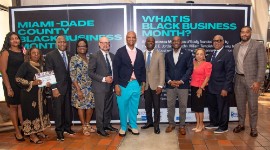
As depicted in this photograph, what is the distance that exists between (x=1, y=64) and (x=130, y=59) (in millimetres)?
2116

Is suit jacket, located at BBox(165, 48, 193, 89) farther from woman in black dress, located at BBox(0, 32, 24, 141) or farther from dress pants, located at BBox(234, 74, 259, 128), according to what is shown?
woman in black dress, located at BBox(0, 32, 24, 141)

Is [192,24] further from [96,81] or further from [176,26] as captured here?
[96,81]

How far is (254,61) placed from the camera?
4.10 m

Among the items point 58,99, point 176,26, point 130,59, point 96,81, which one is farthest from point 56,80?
point 176,26

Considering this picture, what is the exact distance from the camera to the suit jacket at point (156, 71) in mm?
4281

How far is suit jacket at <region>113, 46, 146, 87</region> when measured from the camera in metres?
4.11

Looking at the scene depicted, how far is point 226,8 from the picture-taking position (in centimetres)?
508

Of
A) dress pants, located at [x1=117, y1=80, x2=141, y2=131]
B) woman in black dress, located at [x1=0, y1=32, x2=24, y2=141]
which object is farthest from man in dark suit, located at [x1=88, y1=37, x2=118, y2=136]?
woman in black dress, located at [x1=0, y1=32, x2=24, y2=141]

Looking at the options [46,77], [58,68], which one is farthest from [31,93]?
[58,68]

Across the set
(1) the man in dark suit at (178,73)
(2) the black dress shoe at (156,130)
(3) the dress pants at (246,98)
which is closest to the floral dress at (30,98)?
(2) the black dress shoe at (156,130)

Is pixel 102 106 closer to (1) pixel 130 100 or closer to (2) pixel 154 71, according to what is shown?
(1) pixel 130 100

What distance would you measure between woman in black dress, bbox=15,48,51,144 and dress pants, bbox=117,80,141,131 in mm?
1251

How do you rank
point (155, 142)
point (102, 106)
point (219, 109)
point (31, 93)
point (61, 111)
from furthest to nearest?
point (219, 109), point (102, 106), point (61, 111), point (155, 142), point (31, 93)

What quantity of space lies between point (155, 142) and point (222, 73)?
1717 millimetres
